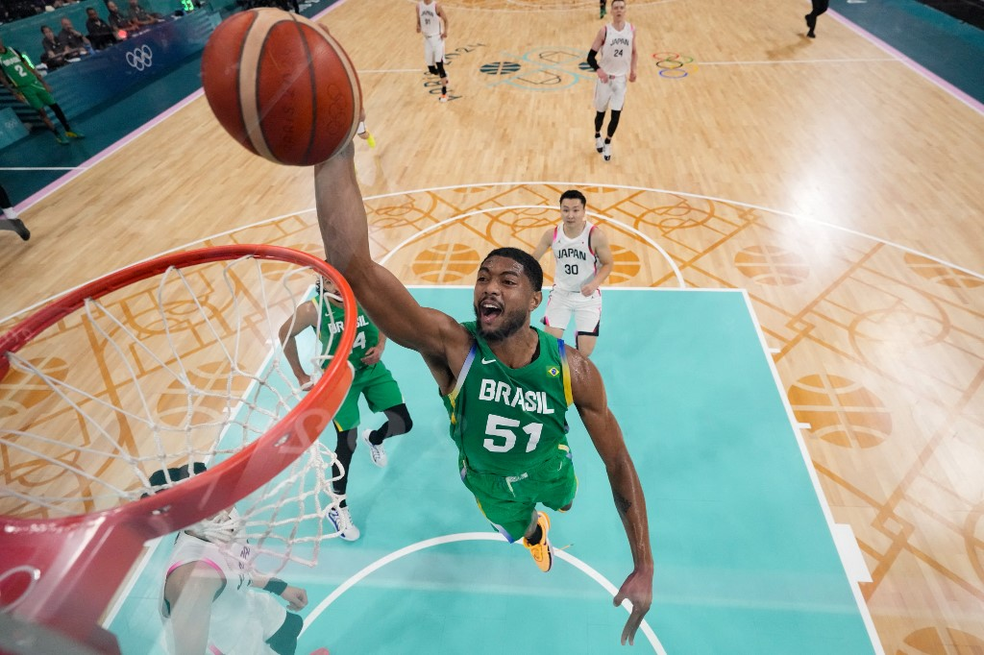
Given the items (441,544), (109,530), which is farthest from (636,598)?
(109,530)

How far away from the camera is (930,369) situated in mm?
4418

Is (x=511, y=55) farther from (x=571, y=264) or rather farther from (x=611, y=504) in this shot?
(x=611, y=504)

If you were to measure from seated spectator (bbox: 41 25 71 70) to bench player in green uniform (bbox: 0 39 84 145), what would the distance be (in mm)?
1051

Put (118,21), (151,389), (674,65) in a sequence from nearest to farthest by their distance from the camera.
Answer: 1. (151,389)
2. (674,65)
3. (118,21)

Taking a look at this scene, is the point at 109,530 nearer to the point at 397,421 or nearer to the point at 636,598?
the point at 636,598

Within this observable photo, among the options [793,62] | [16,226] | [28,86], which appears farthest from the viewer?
[793,62]

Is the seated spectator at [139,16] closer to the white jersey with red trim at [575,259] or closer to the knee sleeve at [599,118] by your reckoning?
the knee sleeve at [599,118]

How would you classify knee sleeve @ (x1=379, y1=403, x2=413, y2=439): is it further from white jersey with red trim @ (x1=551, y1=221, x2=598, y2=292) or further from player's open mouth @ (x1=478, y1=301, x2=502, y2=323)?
player's open mouth @ (x1=478, y1=301, x2=502, y2=323)

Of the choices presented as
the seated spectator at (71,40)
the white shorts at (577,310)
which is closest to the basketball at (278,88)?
the white shorts at (577,310)

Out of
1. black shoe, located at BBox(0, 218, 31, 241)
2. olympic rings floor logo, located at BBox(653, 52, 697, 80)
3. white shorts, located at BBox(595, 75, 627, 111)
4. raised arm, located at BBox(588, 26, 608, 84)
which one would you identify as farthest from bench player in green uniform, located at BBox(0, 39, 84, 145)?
olympic rings floor logo, located at BBox(653, 52, 697, 80)

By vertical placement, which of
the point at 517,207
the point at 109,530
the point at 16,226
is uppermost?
the point at 109,530

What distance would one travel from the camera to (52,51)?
1016 centimetres

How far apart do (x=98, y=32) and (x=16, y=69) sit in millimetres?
3452

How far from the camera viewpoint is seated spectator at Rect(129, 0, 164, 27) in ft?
40.0
